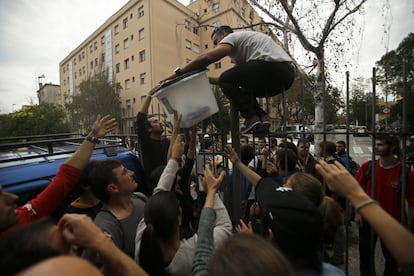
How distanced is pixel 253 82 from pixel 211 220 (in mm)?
1201

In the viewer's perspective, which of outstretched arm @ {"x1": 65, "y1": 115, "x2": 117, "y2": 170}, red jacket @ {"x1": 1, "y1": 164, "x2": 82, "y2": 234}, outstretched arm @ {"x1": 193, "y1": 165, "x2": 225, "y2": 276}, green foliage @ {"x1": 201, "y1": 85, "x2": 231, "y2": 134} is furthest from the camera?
green foliage @ {"x1": 201, "y1": 85, "x2": 231, "y2": 134}

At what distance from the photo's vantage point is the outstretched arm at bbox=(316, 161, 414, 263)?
98cm

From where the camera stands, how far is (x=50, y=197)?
5.69 feet

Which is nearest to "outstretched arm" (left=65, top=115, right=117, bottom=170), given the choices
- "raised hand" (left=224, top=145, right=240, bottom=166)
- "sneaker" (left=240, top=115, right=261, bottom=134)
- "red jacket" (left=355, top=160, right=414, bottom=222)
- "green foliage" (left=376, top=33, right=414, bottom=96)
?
"raised hand" (left=224, top=145, right=240, bottom=166)

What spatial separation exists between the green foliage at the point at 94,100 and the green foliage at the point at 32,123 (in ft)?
12.7

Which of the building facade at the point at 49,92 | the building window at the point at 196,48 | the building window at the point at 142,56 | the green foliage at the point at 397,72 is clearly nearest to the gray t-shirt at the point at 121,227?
the green foliage at the point at 397,72

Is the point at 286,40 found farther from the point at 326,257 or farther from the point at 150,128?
the point at 326,257

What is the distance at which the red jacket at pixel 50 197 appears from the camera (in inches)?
63.5

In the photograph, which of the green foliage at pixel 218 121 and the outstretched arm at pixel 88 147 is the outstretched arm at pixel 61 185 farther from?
the green foliage at pixel 218 121

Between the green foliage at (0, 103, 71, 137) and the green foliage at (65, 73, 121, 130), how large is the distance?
3.88 metres

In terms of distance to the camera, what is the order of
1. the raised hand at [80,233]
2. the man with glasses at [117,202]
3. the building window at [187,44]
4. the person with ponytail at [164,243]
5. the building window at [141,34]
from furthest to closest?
the building window at [187,44] < the building window at [141,34] < the man with glasses at [117,202] < the person with ponytail at [164,243] < the raised hand at [80,233]

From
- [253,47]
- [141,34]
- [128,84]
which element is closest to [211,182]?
[253,47]

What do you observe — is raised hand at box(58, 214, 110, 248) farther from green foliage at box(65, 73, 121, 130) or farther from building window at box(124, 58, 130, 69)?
building window at box(124, 58, 130, 69)

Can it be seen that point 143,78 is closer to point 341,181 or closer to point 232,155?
point 232,155
